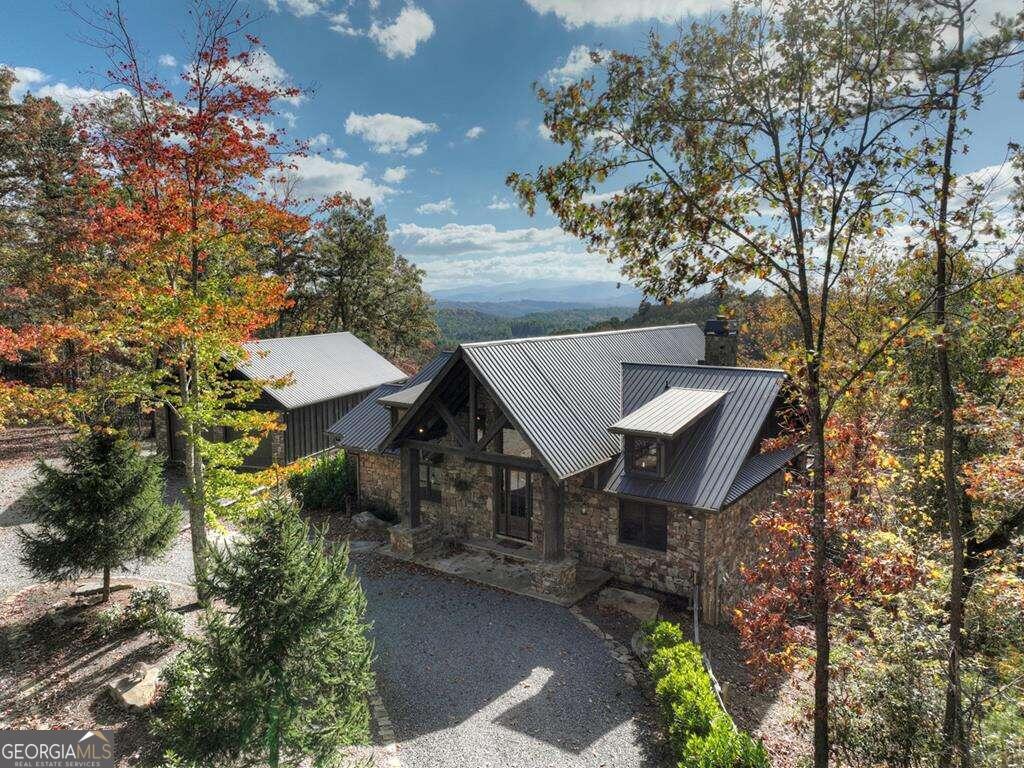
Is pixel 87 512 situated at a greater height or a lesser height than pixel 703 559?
greater

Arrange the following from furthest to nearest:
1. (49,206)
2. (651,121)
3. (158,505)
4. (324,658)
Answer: (49,206) < (158,505) < (324,658) < (651,121)

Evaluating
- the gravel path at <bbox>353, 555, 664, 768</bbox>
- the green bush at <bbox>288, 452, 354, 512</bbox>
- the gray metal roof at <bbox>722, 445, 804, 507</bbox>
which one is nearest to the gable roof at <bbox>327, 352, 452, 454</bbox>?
the green bush at <bbox>288, 452, 354, 512</bbox>

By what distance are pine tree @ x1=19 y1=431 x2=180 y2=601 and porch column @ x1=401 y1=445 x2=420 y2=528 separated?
653 cm

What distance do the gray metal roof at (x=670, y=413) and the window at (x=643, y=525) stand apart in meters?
2.08

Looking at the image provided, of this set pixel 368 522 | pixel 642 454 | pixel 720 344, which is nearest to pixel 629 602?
pixel 642 454

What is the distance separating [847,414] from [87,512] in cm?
1941

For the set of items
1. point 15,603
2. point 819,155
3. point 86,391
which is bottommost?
point 15,603

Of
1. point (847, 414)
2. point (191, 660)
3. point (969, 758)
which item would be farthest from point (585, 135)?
point (847, 414)

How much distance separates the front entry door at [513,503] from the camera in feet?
53.7

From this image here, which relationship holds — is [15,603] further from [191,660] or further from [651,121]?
[651,121]

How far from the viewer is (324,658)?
7039 mm

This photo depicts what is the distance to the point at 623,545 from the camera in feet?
48.4

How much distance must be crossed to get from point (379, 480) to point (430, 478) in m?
2.92

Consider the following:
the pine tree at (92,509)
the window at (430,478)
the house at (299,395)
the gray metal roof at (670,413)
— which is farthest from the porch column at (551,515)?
the house at (299,395)
